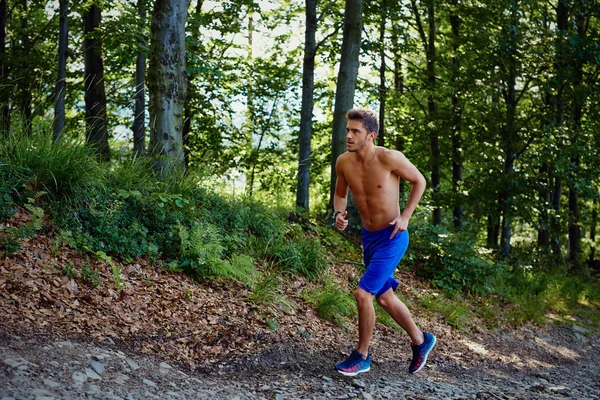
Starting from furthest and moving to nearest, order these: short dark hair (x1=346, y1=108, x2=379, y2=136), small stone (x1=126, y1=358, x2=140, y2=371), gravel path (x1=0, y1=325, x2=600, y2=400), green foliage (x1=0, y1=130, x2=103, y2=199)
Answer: green foliage (x1=0, y1=130, x2=103, y2=199), short dark hair (x1=346, y1=108, x2=379, y2=136), small stone (x1=126, y1=358, x2=140, y2=371), gravel path (x1=0, y1=325, x2=600, y2=400)

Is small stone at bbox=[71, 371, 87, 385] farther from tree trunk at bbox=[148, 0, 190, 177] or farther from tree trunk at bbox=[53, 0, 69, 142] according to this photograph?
tree trunk at bbox=[53, 0, 69, 142]

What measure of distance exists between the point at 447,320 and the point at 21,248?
18.7 ft

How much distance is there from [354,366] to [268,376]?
76 cm

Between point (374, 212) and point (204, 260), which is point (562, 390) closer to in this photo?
point (374, 212)

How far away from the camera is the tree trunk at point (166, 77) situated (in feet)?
25.5

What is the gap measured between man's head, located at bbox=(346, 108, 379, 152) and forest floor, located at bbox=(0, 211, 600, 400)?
6.73ft

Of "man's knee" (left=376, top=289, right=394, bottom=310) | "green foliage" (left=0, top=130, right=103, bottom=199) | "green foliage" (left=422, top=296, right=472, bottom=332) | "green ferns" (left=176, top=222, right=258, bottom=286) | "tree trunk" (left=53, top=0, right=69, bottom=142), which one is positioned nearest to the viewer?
"man's knee" (left=376, top=289, right=394, bottom=310)

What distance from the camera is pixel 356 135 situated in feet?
16.1

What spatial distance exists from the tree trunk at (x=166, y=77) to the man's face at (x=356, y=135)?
3.46 meters

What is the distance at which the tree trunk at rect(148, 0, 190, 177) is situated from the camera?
776 cm

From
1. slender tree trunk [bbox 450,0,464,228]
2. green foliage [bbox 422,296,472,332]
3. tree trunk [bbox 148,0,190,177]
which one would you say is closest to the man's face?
tree trunk [bbox 148,0,190,177]

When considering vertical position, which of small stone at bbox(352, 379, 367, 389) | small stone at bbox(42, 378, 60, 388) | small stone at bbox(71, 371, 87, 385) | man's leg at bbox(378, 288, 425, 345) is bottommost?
small stone at bbox(352, 379, 367, 389)

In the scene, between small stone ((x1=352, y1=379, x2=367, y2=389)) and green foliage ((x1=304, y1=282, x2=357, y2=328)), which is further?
green foliage ((x1=304, y1=282, x2=357, y2=328))

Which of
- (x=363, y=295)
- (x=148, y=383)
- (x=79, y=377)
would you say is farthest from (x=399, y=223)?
(x=79, y=377)
